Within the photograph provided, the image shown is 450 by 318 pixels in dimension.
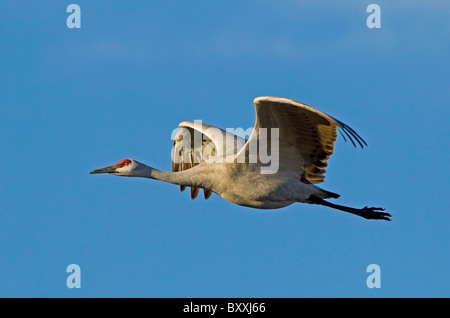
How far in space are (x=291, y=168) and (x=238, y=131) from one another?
6.57 feet

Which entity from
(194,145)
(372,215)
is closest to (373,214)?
(372,215)

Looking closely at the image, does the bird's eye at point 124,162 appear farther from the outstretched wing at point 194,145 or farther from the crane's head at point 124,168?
the outstretched wing at point 194,145

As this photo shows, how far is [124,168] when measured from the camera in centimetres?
1683

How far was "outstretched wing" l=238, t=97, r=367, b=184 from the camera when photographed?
15.0m

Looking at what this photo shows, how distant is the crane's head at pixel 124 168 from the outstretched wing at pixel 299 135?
6.46 feet

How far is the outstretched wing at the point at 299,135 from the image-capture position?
15.0 meters

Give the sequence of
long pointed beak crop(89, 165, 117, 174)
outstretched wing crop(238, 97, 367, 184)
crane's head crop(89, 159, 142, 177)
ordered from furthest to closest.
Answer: long pointed beak crop(89, 165, 117, 174)
crane's head crop(89, 159, 142, 177)
outstretched wing crop(238, 97, 367, 184)

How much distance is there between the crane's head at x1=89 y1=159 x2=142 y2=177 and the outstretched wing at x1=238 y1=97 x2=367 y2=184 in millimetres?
1969

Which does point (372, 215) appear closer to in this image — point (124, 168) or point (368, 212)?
point (368, 212)
